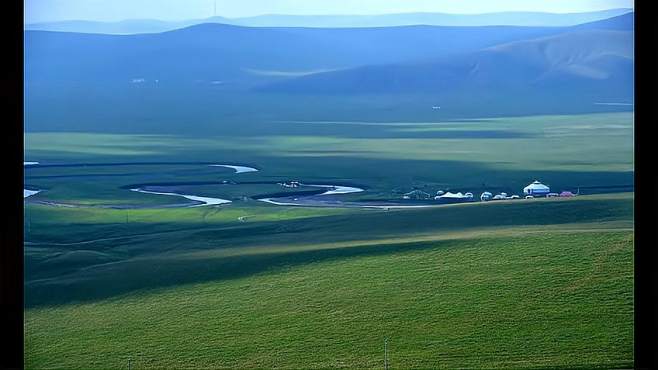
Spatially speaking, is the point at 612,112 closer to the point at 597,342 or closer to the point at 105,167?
the point at 597,342

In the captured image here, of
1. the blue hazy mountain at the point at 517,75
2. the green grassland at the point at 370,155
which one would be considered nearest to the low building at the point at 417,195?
the green grassland at the point at 370,155

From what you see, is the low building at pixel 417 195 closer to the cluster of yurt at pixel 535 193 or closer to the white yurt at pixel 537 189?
the cluster of yurt at pixel 535 193

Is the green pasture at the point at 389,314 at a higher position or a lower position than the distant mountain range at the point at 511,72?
lower

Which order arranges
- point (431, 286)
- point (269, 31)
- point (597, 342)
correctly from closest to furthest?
point (597, 342) < point (269, 31) < point (431, 286)

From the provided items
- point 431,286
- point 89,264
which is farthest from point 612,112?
point 89,264

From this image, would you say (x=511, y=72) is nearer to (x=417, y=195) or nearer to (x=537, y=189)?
(x=537, y=189)

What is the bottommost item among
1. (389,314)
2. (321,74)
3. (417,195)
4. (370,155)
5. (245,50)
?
(389,314)

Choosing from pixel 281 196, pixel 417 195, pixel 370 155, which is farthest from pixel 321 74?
pixel 417 195
